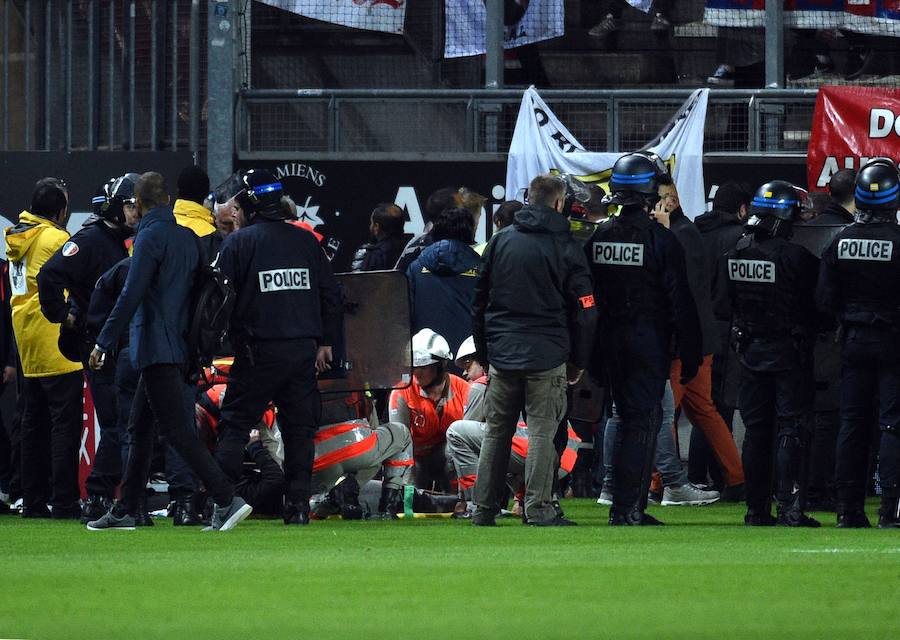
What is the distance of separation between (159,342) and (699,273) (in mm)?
3677

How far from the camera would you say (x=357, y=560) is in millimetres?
8094

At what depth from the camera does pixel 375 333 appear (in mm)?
11391

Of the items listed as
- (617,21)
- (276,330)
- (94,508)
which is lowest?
(94,508)

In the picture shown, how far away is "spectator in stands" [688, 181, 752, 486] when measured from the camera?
40.2 feet

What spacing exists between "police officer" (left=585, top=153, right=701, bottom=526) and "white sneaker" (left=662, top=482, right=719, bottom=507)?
2134 mm

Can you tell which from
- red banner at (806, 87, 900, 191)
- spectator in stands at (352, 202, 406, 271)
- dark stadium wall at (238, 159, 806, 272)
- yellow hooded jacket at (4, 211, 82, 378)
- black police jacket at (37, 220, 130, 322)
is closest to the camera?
black police jacket at (37, 220, 130, 322)

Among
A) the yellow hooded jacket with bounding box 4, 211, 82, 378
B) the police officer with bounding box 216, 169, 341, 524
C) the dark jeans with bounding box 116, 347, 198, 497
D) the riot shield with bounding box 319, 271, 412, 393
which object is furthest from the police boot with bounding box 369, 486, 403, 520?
the yellow hooded jacket with bounding box 4, 211, 82, 378

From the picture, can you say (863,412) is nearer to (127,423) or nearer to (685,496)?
(685,496)

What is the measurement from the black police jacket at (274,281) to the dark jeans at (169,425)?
516mm

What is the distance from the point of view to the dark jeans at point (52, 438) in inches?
453

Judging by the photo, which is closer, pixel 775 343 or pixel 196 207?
pixel 775 343

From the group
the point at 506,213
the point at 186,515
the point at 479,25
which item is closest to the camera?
the point at 186,515

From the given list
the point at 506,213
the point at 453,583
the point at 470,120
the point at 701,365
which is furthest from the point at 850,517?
the point at 470,120

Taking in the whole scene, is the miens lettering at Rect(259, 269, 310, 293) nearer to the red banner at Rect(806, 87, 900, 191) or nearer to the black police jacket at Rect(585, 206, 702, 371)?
the black police jacket at Rect(585, 206, 702, 371)
